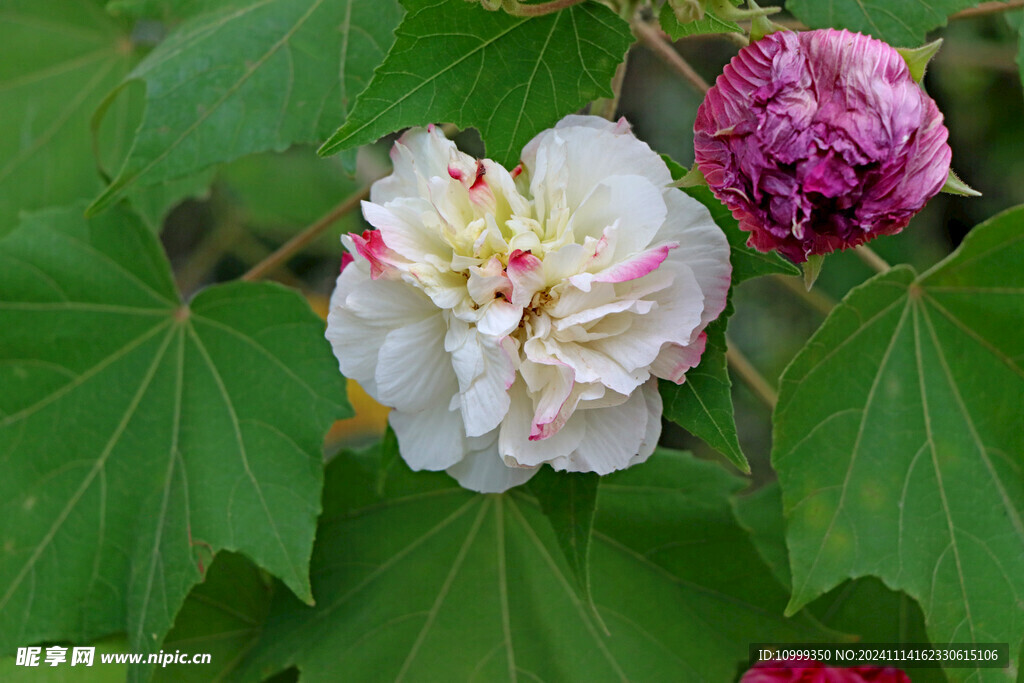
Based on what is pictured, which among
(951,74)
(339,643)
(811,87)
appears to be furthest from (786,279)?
(951,74)

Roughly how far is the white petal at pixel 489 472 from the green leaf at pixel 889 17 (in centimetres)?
41

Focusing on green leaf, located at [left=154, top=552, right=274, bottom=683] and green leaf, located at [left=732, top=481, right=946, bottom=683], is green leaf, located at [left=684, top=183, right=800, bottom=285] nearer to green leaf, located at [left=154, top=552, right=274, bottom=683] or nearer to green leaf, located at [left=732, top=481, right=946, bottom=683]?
green leaf, located at [left=732, top=481, right=946, bottom=683]

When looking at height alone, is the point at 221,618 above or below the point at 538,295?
below

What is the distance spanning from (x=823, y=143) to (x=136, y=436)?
63 cm

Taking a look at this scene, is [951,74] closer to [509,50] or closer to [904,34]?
[904,34]

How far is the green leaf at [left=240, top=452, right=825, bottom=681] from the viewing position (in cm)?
76

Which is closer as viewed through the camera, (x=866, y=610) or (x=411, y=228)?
(x=411, y=228)

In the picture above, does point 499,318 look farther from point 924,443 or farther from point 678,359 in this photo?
point 924,443

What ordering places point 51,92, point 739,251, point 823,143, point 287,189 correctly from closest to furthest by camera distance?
point 823,143, point 739,251, point 51,92, point 287,189

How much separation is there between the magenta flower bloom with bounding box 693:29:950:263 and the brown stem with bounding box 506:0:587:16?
0.14 meters

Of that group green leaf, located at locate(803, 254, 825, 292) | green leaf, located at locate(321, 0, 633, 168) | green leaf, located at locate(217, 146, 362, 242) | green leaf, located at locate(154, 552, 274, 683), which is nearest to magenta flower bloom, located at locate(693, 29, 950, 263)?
green leaf, located at locate(803, 254, 825, 292)

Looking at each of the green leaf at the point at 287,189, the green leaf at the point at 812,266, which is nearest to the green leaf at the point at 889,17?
the green leaf at the point at 812,266

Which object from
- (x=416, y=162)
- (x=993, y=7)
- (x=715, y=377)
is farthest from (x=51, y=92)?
(x=993, y=7)

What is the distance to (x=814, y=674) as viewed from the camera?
2.40 feet
